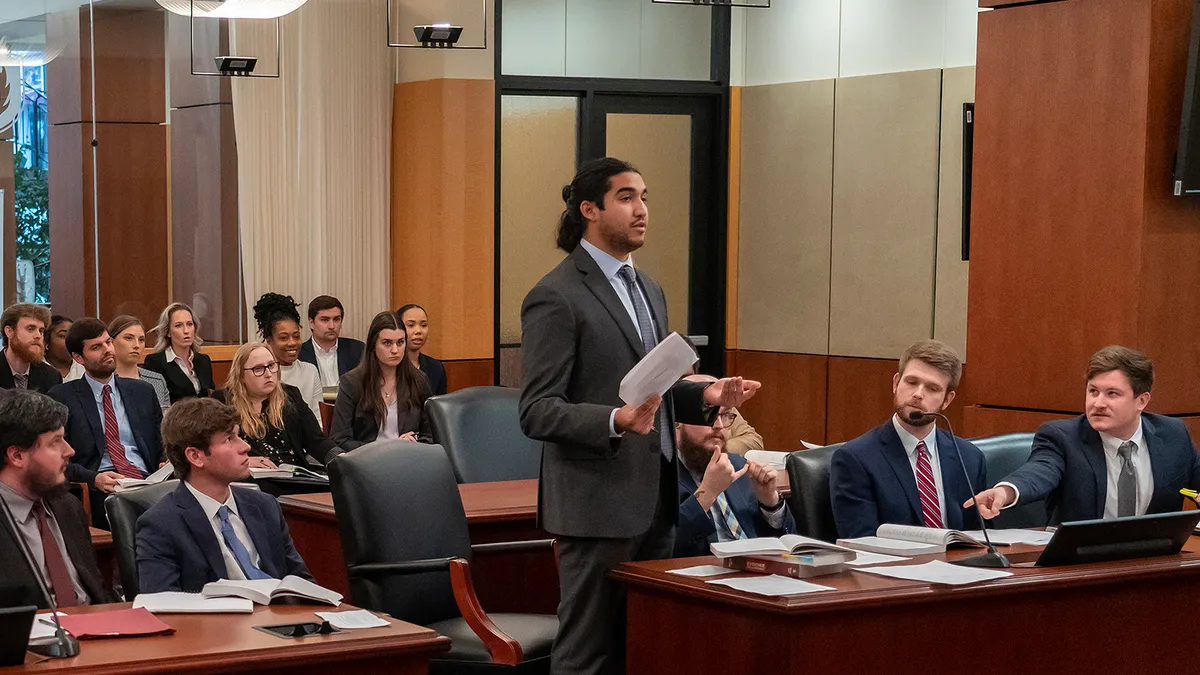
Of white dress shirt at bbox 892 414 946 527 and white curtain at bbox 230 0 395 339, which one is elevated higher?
white curtain at bbox 230 0 395 339

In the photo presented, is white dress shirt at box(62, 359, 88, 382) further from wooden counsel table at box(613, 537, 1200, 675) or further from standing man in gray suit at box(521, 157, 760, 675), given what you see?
wooden counsel table at box(613, 537, 1200, 675)

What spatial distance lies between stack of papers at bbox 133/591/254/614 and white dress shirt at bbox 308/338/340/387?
198 inches

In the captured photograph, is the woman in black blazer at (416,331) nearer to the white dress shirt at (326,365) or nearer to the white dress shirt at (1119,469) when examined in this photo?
the white dress shirt at (326,365)

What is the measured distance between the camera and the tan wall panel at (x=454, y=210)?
Result: 29.7ft

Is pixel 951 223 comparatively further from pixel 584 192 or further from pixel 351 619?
pixel 351 619

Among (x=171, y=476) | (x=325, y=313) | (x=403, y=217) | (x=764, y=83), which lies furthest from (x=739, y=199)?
(x=171, y=476)

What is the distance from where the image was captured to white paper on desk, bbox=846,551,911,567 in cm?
362

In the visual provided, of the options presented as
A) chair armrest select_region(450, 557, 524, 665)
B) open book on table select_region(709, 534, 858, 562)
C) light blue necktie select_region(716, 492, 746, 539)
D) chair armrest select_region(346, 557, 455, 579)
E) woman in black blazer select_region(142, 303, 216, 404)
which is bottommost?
chair armrest select_region(450, 557, 524, 665)

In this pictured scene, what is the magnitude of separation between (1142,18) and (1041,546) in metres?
2.63

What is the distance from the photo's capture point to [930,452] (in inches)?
164

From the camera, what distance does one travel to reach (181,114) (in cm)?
909

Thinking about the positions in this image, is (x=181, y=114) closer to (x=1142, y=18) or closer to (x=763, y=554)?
(x=1142, y=18)

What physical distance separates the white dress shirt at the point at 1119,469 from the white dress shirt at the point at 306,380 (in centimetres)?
460

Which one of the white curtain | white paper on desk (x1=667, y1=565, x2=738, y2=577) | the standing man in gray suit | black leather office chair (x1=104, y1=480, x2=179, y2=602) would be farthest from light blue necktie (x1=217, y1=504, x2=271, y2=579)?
the white curtain
